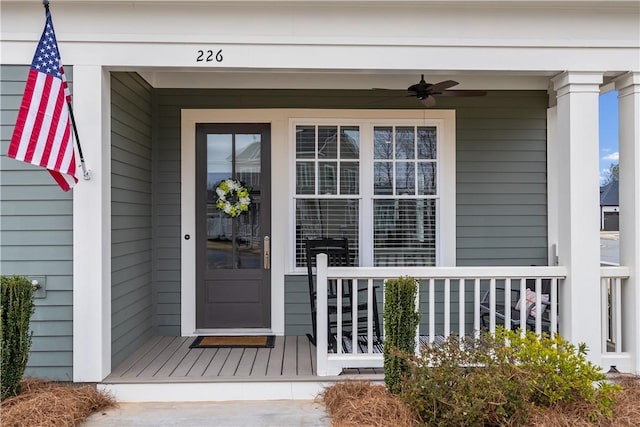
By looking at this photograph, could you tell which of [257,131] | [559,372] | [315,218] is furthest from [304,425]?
[257,131]

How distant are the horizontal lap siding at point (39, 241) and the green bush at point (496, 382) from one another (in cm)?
241

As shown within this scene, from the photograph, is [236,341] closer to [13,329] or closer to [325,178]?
[325,178]

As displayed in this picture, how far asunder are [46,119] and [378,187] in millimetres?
2905

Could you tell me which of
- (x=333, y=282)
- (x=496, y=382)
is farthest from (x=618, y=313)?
(x=333, y=282)

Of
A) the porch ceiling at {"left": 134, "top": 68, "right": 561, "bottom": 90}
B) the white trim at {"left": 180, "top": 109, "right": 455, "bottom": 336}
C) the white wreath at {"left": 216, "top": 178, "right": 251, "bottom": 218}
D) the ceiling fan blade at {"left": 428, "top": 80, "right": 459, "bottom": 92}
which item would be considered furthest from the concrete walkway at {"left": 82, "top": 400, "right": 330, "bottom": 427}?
the porch ceiling at {"left": 134, "top": 68, "right": 561, "bottom": 90}

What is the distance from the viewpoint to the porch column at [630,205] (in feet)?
11.3

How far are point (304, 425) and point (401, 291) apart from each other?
1044 millimetres

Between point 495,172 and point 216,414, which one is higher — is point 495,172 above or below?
above

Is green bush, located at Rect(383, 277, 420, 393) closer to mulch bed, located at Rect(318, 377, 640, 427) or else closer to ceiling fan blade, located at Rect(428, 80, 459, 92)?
mulch bed, located at Rect(318, 377, 640, 427)

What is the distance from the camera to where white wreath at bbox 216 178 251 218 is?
4508 mm

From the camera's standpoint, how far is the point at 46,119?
2.80m

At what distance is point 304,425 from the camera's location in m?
2.93

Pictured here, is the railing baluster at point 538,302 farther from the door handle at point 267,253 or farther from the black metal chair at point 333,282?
the door handle at point 267,253

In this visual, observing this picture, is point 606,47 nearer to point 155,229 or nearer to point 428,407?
point 428,407
